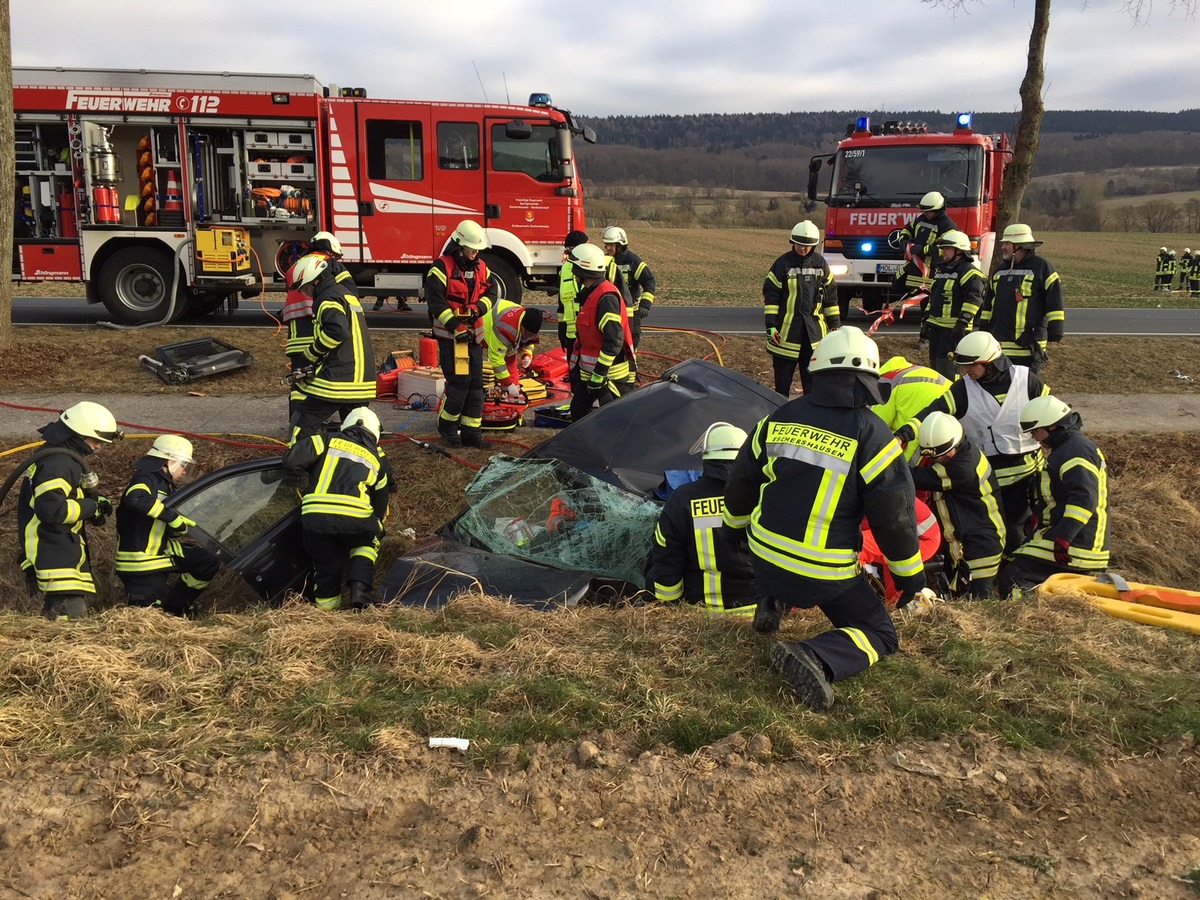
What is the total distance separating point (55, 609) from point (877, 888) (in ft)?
13.9

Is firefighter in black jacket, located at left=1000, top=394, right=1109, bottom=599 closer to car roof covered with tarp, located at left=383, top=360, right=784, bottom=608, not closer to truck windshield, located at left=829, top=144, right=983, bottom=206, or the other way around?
car roof covered with tarp, located at left=383, top=360, right=784, bottom=608

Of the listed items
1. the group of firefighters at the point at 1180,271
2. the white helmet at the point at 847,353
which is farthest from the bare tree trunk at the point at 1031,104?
the group of firefighters at the point at 1180,271

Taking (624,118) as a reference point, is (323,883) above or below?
below

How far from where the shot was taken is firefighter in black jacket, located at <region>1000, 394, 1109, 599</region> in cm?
505

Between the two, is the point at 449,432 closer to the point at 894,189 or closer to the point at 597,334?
the point at 597,334

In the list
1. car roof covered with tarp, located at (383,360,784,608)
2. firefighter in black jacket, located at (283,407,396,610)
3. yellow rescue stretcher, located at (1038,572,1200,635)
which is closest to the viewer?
yellow rescue stretcher, located at (1038,572,1200,635)

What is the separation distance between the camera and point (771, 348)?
8.41 metres

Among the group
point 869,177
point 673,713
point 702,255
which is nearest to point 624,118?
point 702,255

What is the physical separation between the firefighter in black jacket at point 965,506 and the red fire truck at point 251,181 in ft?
26.6

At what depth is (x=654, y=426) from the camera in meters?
5.48

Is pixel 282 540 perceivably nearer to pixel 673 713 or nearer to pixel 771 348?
pixel 673 713

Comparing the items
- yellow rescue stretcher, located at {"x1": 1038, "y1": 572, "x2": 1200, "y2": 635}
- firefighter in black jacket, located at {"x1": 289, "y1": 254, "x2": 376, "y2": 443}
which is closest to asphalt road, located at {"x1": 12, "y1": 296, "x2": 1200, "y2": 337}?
firefighter in black jacket, located at {"x1": 289, "y1": 254, "x2": 376, "y2": 443}

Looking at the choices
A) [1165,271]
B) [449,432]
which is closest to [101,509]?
[449,432]

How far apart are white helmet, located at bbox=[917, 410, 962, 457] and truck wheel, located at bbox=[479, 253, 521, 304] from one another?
8133 millimetres
